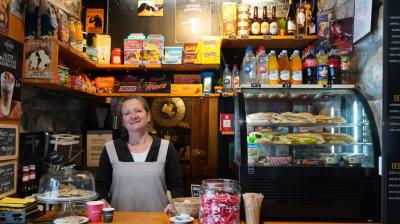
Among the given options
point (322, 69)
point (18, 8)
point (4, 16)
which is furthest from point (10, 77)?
point (322, 69)

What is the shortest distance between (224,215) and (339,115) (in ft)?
4.89

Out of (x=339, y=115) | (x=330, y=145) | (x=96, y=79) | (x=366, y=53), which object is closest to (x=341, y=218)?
(x=330, y=145)

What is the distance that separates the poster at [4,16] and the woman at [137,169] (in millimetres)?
1006

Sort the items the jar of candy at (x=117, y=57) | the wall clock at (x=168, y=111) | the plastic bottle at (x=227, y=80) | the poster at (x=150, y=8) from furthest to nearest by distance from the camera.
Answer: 1. the poster at (x=150, y=8)
2. the wall clock at (x=168, y=111)
3. the jar of candy at (x=117, y=57)
4. the plastic bottle at (x=227, y=80)

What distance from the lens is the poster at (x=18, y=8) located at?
9.66 feet

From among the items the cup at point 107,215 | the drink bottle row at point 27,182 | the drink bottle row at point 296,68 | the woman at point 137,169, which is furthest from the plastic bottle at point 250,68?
the drink bottle row at point 27,182

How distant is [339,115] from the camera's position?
310cm

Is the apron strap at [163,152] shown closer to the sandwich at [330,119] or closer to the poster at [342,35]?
the sandwich at [330,119]

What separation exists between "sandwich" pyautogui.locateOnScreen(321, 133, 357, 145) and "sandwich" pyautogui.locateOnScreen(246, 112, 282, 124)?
1.22 ft

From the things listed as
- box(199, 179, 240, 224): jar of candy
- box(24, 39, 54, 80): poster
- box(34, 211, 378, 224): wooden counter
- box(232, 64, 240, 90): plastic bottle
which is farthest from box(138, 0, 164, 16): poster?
box(199, 179, 240, 224): jar of candy

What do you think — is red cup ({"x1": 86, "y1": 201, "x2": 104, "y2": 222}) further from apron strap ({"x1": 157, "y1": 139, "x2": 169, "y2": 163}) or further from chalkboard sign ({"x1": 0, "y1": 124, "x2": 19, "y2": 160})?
chalkboard sign ({"x1": 0, "y1": 124, "x2": 19, "y2": 160})

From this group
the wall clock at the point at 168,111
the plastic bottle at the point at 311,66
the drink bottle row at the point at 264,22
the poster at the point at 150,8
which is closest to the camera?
the plastic bottle at the point at 311,66

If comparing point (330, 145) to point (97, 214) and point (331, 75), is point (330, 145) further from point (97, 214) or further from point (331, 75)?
point (97, 214)

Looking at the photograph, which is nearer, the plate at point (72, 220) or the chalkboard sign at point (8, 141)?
the plate at point (72, 220)
